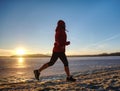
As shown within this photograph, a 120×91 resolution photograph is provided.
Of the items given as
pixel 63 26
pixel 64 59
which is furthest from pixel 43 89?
pixel 63 26

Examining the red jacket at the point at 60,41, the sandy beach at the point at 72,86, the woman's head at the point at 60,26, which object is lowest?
the sandy beach at the point at 72,86

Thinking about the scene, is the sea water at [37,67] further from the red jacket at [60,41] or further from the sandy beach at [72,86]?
the red jacket at [60,41]

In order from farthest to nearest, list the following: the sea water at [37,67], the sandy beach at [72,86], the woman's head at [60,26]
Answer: the sea water at [37,67]
the woman's head at [60,26]
the sandy beach at [72,86]

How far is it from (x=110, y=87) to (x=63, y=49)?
2795 mm

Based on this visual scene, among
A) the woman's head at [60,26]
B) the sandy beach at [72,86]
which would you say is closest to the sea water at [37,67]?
the sandy beach at [72,86]

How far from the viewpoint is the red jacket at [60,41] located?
29.8 feet

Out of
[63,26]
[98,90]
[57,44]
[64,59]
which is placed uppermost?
[63,26]

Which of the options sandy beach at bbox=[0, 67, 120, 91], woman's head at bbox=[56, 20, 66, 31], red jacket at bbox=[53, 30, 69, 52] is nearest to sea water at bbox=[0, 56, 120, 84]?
sandy beach at bbox=[0, 67, 120, 91]

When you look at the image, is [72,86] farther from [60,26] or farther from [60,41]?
[60,26]

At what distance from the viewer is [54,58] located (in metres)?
9.26

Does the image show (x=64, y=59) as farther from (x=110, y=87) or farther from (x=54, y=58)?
(x=110, y=87)

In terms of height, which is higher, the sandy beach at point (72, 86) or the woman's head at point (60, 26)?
the woman's head at point (60, 26)

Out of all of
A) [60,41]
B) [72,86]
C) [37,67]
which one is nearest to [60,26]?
[60,41]

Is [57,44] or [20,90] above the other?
[57,44]
